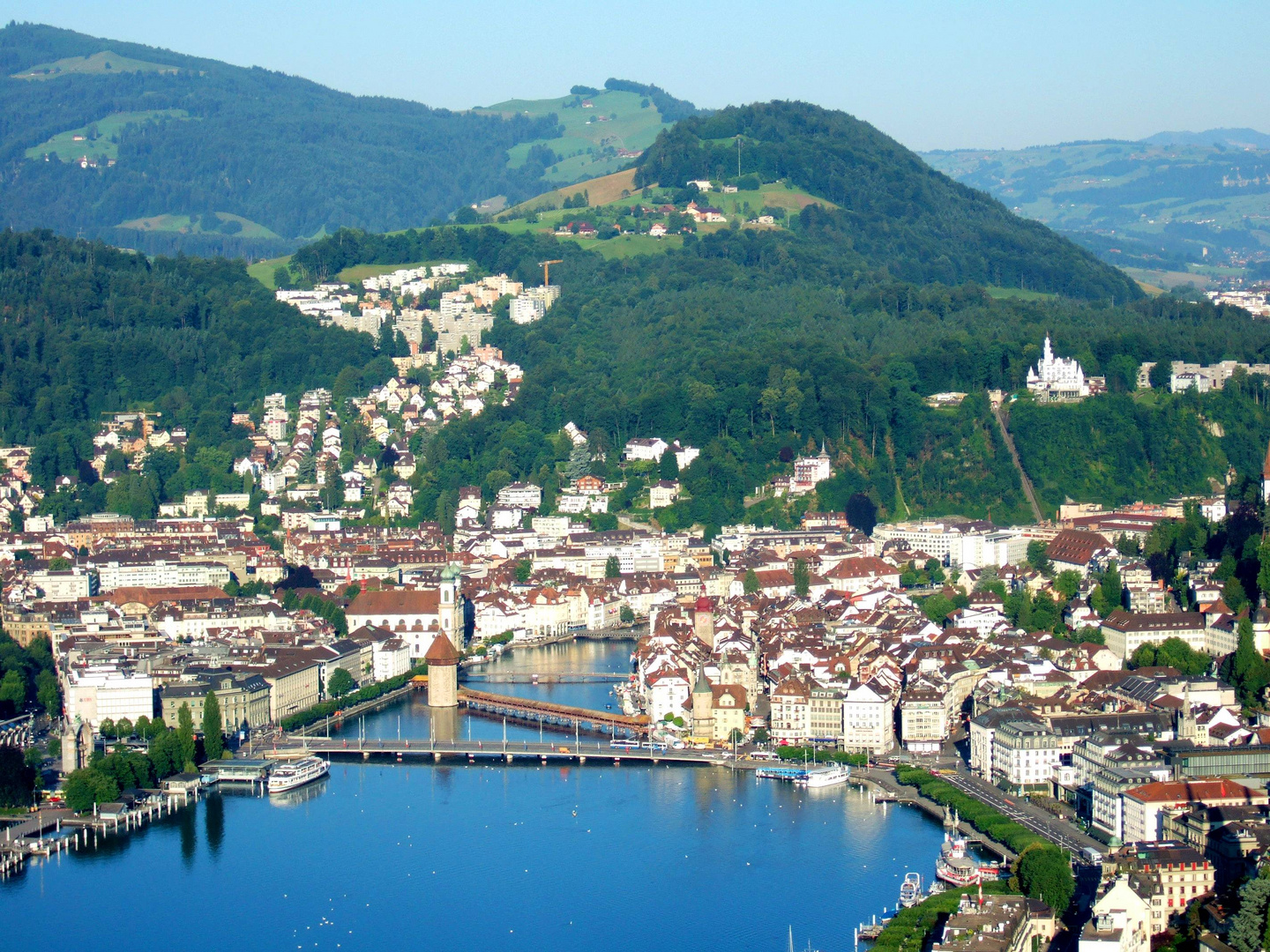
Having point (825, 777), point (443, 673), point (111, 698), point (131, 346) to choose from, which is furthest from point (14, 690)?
point (131, 346)

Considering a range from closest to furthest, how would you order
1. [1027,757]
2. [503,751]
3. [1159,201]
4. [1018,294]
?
[1027,757], [503,751], [1018,294], [1159,201]

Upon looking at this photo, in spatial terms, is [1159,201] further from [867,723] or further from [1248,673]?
[867,723]

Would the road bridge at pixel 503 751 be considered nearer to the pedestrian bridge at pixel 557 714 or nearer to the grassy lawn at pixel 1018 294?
the pedestrian bridge at pixel 557 714

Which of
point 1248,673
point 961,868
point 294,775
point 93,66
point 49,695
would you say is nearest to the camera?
point 961,868

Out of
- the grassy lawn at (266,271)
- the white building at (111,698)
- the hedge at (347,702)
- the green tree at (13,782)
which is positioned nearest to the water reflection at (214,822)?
the green tree at (13,782)

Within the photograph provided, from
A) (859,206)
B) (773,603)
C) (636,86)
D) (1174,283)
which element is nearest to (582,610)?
(773,603)

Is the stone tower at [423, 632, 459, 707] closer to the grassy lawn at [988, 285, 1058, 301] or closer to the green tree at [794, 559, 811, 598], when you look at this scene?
the green tree at [794, 559, 811, 598]

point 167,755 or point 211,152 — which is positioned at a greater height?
point 211,152

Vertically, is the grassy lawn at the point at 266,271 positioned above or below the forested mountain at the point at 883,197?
below
